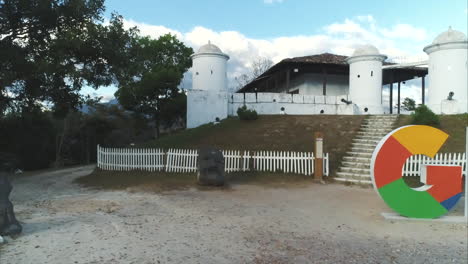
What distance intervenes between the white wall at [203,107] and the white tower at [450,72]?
1386 cm

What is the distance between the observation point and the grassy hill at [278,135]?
14.0m

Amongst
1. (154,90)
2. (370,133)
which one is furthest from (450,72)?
(154,90)

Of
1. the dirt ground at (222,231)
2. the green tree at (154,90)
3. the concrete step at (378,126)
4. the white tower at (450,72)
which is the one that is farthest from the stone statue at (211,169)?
the white tower at (450,72)

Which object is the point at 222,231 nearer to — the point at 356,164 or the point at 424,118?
the point at 356,164

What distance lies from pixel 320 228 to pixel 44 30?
11.5 metres

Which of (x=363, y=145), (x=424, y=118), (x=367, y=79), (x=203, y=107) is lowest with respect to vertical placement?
(x=363, y=145)

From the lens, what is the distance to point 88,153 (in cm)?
2945

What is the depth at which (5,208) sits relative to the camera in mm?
5117

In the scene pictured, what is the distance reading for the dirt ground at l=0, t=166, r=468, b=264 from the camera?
4.45 meters

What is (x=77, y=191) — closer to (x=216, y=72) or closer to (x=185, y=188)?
(x=185, y=188)

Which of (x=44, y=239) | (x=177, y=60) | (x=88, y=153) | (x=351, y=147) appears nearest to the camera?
(x=44, y=239)

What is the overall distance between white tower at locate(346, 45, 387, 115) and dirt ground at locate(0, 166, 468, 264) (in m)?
16.2

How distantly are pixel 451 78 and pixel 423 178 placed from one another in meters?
16.6

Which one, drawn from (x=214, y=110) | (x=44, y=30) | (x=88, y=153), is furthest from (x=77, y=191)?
(x=88, y=153)
